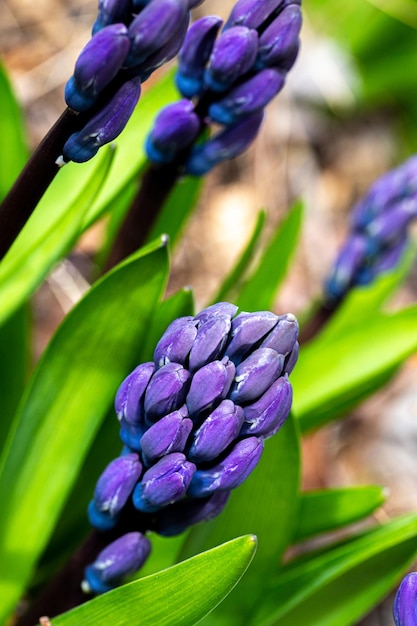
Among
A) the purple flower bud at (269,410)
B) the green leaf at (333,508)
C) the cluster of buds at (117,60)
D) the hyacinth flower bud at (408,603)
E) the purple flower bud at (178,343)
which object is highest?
the cluster of buds at (117,60)

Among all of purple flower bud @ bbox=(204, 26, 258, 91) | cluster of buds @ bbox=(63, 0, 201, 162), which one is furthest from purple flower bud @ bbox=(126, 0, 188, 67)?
purple flower bud @ bbox=(204, 26, 258, 91)

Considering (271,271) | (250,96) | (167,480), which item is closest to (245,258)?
(271,271)

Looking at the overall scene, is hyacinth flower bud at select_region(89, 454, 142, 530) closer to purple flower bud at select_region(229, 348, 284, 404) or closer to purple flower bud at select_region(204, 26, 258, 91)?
purple flower bud at select_region(229, 348, 284, 404)

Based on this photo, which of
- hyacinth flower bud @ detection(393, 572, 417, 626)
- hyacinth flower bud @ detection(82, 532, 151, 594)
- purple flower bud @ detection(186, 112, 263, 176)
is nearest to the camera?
hyacinth flower bud @ detection(393, 572, 417, 626)

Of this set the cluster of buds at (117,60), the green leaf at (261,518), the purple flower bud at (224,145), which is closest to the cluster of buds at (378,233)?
the purple flower bud at (224,145)

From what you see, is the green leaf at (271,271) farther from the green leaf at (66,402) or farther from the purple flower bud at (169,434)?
the purple flower bud at (169,434)

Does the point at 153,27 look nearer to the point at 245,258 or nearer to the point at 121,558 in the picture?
the point at 121,558
